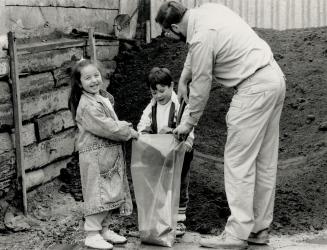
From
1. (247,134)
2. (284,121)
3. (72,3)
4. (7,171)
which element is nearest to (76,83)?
(7,171)

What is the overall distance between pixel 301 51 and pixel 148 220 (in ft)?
17.0

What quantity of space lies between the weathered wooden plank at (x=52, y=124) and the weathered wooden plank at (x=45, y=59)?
0.50 meters

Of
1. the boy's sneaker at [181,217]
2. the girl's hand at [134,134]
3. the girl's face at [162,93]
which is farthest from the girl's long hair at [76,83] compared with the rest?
the boy's sneaker at [181,217]

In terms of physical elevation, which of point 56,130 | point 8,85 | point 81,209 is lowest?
point 81,209

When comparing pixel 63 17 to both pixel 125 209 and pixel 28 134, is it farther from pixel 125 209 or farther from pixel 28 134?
pixel 125 209

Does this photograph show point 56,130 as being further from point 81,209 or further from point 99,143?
point 99,143

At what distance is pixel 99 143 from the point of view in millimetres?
5316

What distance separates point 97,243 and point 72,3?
11.8 feet

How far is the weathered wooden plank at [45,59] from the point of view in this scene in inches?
259

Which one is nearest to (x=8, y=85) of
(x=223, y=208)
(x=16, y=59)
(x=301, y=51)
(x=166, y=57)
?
(x=16, y=59)

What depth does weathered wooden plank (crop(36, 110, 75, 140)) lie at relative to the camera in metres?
6.78

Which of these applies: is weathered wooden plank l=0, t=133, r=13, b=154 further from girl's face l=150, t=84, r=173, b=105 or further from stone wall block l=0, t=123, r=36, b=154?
girl's face l=150, t=84, r=173, b=105

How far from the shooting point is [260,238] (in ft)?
17.9

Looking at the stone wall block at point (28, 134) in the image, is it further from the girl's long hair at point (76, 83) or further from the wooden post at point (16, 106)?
the girl's long hair at point (76, 83)
